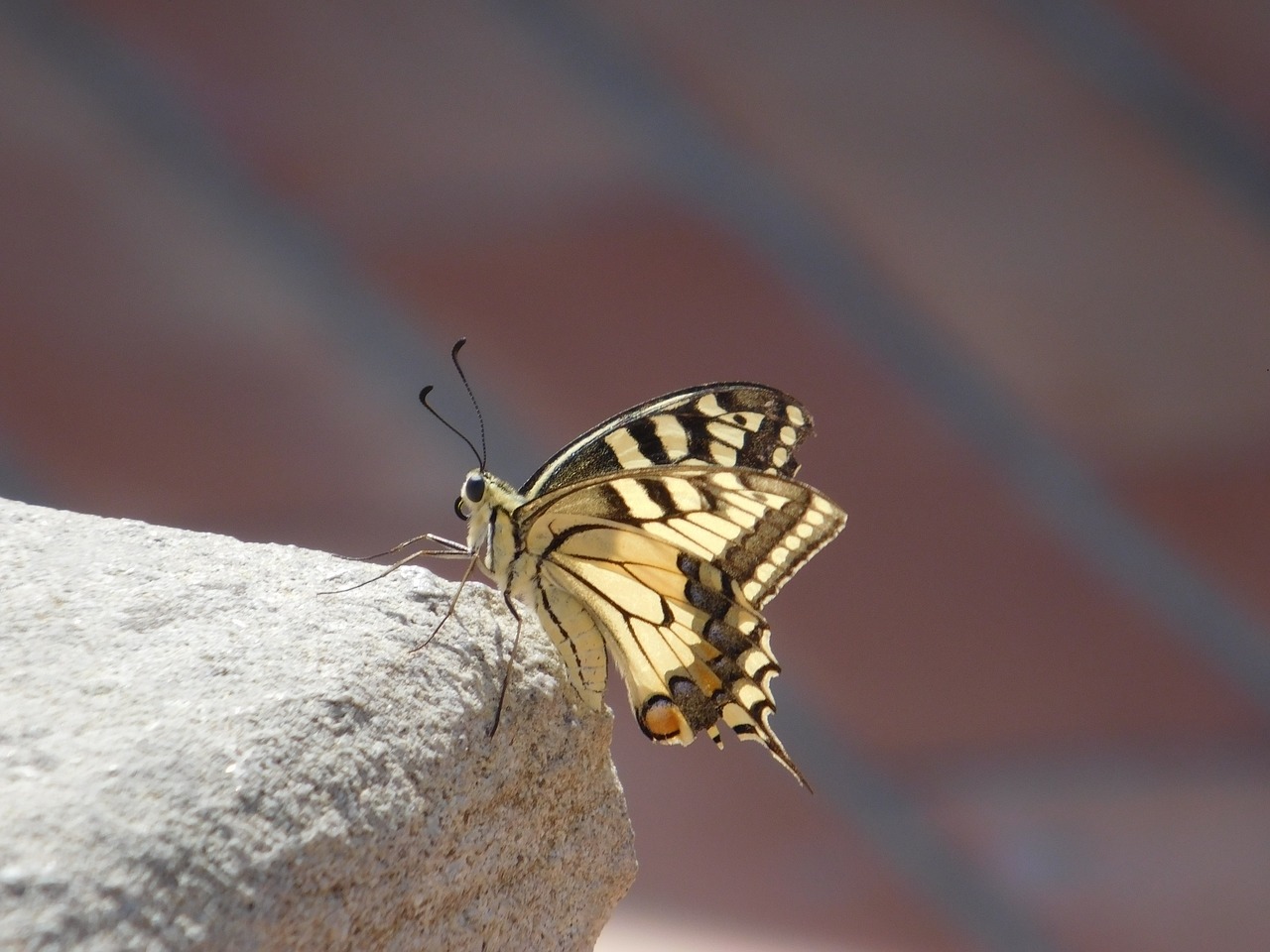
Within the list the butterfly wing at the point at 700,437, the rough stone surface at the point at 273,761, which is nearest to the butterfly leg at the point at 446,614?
the rough stone surface at the point at 273,761

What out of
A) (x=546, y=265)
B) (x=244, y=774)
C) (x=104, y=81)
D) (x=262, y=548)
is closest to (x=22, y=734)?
(x=244, y=774)

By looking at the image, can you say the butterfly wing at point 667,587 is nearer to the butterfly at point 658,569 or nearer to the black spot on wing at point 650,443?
the butterfly at point 658,569

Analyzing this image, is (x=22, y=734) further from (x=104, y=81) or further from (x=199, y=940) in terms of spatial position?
(x=104, y=81)

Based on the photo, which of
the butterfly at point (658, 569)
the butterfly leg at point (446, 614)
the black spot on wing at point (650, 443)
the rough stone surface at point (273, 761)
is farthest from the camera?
the black spot on wing at point (650, 443)

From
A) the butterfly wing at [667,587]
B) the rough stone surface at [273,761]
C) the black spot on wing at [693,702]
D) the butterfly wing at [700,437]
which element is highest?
the butterfly wing at [700,437]

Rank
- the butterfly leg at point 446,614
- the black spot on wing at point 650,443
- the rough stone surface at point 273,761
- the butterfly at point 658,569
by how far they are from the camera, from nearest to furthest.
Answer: the rough stone surface at point 273,761, the butterfly leg at point 446,614, the butterfly at point 658,569, the black spot on wing at point 650,443

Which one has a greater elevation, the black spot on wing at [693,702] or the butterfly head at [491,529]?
the butterfly head at [491,529]

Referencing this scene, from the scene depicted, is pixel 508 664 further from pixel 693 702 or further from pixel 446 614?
pixel 693 702

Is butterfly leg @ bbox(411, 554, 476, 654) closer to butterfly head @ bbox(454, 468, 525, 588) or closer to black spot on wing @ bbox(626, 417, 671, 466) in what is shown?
butterfly head @ bbox(454, 468, 525, 588)
